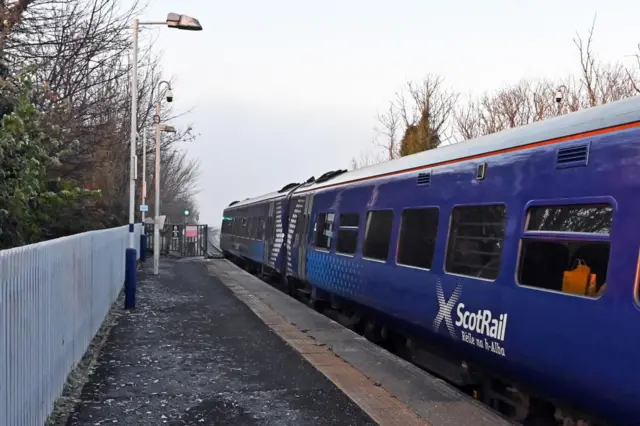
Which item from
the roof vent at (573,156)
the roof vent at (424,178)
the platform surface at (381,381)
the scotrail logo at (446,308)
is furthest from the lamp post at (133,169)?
the roof vent at (573,156)

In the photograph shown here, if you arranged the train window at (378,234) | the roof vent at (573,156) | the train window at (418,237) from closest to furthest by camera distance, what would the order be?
the roof vent at (573,156), the train window at (418,237), the train window at (378,234)

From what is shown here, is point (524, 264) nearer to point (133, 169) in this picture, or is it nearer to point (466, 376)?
point (466, 376)

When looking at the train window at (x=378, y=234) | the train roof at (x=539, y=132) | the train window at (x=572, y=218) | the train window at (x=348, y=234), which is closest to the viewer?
the train window at (x=572, y=218)

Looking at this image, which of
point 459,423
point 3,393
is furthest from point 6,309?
point 459,423

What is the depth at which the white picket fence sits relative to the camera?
4.27 metres

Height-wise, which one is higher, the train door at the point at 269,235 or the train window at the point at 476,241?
the train window at the point at 476,241

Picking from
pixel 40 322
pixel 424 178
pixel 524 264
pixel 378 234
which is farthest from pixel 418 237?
pixel 40 322

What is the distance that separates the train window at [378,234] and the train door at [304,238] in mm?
4416

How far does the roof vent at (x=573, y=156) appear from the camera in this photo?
16.6 feet

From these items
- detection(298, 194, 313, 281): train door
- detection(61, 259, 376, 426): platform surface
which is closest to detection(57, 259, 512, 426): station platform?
detection(61, 259, 376, 426): platform surface

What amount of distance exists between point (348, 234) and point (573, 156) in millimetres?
6231

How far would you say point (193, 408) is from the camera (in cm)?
622

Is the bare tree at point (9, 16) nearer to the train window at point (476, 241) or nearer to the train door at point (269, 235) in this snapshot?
the train window at point (476, 241)

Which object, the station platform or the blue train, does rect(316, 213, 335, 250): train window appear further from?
the blue train
